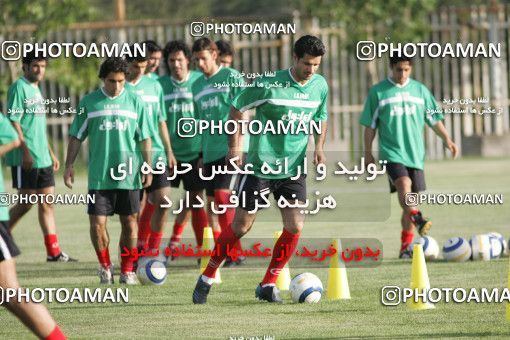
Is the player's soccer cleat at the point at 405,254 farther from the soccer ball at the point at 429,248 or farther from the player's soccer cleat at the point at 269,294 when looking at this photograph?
the player's soccer cleat at the point at 269,294

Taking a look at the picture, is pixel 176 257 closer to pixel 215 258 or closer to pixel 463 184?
pixel 215 258

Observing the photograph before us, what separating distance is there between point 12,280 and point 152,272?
437cm

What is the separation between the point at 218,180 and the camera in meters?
13.8

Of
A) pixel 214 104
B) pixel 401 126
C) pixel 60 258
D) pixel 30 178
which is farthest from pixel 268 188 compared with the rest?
pixel 30 178

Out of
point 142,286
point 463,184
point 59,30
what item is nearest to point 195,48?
point 142,286

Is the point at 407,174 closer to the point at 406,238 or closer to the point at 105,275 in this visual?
the point at 406,238

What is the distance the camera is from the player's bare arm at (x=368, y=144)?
44.1 feet

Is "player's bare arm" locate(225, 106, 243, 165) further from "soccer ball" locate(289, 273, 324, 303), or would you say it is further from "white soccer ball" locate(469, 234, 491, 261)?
"white soccer ball" locate(469, 234, 491, 261)

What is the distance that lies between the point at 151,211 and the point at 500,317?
17.1ft

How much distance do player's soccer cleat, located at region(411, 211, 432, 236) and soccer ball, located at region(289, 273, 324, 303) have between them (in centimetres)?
279

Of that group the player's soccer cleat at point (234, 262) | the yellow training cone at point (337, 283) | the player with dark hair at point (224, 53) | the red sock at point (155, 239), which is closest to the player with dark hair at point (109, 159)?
the red sock at point (155, 239)

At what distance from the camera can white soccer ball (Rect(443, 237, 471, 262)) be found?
13.4m

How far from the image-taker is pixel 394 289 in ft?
35.8

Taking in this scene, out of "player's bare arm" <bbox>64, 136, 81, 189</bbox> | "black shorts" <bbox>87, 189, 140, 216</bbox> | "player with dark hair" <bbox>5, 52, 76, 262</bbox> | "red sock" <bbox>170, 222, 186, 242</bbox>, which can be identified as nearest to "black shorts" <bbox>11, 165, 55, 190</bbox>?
"player with dark hair" <bbox>5, 52, 76, 262</bbox>
